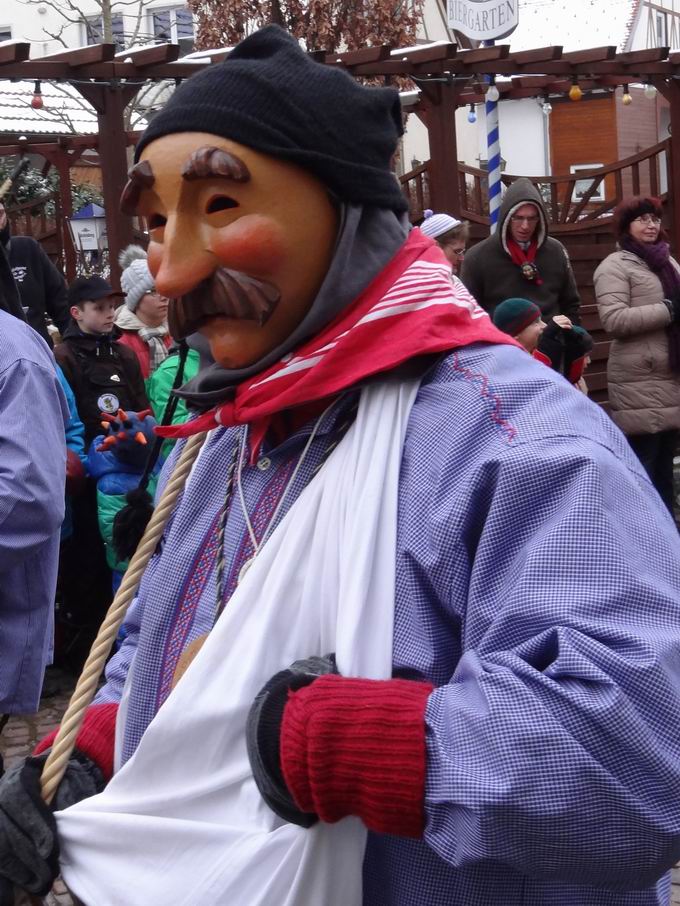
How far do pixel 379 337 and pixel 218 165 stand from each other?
296 millimetres

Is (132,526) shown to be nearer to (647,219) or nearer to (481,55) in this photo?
(647,219)

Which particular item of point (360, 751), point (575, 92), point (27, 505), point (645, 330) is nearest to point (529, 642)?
point (360, 751)

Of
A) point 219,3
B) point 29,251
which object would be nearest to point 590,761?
point 29,251

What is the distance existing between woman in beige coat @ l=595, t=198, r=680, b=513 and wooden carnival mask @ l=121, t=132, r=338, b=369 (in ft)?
17.9

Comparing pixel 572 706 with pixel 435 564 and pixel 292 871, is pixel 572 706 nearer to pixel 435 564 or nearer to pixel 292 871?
pixel 435 564

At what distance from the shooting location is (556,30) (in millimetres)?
32375

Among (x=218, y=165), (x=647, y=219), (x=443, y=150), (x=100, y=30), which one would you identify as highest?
(x=100, y=30)

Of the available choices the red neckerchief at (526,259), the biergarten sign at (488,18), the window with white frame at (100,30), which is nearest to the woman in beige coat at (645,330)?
the red neckerchief at (526,259)

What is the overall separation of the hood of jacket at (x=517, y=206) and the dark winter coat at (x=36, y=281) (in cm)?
253

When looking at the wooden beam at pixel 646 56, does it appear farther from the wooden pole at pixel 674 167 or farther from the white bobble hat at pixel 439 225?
the white bobble hat at pixel 439 225

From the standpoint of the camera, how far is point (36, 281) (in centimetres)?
729

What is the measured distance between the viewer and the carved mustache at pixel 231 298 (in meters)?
1.54

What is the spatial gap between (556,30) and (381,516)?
33.4 metres

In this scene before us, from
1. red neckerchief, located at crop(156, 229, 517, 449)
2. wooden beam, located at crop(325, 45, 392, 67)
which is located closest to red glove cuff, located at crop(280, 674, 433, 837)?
red neckerchief, located at crop(156, 229, 517, 449)
